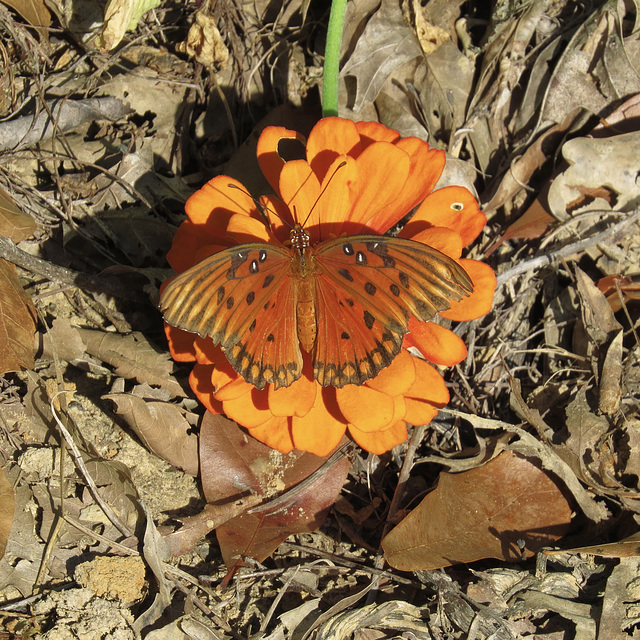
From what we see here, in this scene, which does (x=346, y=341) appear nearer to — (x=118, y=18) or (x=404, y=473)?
(x=404, y=473)

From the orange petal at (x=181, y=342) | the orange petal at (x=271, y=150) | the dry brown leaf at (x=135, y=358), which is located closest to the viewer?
the orange petal at (x=271, y=150)

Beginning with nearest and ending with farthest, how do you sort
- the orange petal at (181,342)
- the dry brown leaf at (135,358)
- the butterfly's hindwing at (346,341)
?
the butterfly's hindwing at (346,341)
the orange petal at (181,342)
the dry brown leaf at (135,358)

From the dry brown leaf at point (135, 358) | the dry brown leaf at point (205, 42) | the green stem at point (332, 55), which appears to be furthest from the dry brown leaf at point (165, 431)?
the dry brown leaf at point (205, 42)

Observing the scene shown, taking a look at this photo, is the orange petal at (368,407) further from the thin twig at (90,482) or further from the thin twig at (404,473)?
the thin twig at (90,482)

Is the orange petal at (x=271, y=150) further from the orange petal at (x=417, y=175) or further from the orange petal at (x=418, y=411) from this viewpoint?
the orange petal at (x=418, y=411)

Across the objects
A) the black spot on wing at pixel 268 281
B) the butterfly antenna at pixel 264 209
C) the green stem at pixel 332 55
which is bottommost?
the black spot on wing at pixel 268 281

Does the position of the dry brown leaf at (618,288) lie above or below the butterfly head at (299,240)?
below

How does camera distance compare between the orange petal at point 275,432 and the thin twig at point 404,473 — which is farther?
the thin twig at point 404,473

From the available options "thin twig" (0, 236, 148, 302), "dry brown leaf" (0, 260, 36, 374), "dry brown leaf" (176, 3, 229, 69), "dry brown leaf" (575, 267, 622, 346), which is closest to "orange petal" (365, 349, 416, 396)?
"dry brown leaf" (575, 267, 622, 346)
